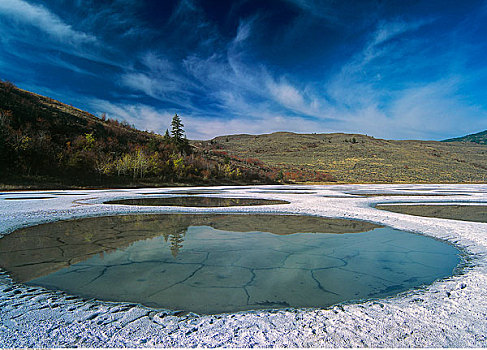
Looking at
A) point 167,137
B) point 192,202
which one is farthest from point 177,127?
point 192,202

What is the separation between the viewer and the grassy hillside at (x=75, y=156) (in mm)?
22766

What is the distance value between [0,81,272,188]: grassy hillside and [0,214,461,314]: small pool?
1849 cm

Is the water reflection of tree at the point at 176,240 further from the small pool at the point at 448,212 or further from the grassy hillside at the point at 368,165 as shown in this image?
the grassy hillside at the point at 368,165

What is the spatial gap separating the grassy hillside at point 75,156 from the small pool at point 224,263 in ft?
60.7

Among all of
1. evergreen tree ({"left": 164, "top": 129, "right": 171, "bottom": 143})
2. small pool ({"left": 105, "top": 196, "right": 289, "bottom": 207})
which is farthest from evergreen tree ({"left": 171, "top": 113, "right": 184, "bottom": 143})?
small pool ({"left": 105, "top": 196, "right": 289, "bottom": 207})

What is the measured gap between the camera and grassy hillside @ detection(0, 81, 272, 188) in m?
22.8

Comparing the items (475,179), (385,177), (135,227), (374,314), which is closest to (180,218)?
(135,227)

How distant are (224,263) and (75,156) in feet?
82.8

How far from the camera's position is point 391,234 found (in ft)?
25.2

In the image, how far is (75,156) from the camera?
83.2 feet

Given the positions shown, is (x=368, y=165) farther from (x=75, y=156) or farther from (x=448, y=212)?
(x=75, y=156)

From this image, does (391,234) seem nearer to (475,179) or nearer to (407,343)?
(407,343)

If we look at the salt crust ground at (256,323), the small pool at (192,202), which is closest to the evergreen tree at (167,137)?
Answer: the small pool at (192,202)

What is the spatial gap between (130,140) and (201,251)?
124 feet
